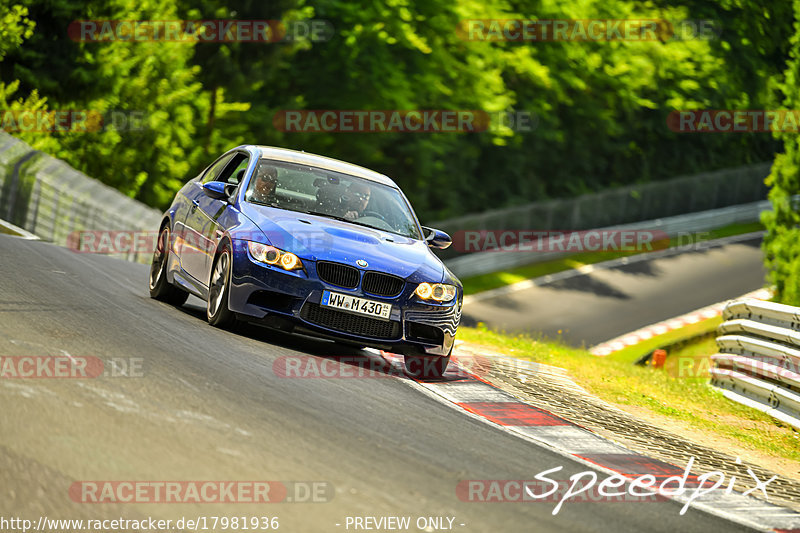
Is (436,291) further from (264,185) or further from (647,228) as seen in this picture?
(647,228)

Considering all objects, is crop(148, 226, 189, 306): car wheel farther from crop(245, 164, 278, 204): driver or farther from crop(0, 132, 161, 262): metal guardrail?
crop(0, 132, 161, 262): metal guardrail

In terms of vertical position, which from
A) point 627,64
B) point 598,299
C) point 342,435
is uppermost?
point 627,64

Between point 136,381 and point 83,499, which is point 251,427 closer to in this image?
point 136,381

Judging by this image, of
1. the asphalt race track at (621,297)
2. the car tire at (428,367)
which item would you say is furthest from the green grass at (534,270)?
the car tire at (428,367)

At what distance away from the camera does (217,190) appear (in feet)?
32.5

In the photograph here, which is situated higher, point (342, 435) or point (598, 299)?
point (342, 435)

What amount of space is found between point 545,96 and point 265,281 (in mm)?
39567

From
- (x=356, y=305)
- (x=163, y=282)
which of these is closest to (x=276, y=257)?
(x=356, y=305)

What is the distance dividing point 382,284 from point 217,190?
6.61 feet

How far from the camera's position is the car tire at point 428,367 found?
948 centimetres

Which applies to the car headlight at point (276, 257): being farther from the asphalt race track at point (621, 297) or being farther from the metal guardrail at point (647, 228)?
the metal guardrail at point (647, 228)

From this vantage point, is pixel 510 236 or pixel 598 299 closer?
pixel 598 299

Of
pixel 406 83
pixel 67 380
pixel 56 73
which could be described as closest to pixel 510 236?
pixel 406 83

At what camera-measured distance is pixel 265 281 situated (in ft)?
28.8
